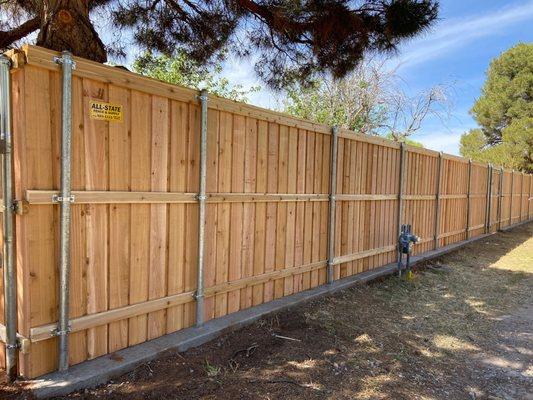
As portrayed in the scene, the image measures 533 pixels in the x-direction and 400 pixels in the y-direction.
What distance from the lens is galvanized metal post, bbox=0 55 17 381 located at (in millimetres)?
2318

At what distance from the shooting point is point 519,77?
932 inches

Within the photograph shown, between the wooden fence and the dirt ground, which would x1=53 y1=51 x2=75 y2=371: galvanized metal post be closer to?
the wooden fence

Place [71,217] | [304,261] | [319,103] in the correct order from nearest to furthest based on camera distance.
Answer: [71,217] < [304,261] < [319,103]

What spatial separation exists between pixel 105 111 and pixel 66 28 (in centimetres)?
92

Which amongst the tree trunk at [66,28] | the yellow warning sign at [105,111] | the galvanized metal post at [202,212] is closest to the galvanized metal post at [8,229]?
the yellow warning sign at [105,111]

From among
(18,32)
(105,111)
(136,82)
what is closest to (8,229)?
(105,111)

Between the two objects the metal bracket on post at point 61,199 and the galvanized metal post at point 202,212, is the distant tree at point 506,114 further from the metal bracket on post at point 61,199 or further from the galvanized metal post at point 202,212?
the metal bracket on post at point 61,199

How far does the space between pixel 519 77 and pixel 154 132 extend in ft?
87.6

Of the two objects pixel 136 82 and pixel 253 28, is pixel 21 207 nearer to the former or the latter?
pixel 136 82

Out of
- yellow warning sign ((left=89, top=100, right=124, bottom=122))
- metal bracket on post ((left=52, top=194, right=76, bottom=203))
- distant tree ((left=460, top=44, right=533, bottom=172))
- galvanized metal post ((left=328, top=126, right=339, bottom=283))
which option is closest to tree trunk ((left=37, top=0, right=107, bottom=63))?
yellow warning sign ((left=89, top=100, right=124, bottom=122))

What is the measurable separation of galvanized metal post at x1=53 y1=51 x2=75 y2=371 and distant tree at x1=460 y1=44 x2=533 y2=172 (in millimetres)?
24598

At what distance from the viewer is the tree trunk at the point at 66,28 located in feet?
9.98

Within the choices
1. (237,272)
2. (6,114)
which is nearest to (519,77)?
(237,272)

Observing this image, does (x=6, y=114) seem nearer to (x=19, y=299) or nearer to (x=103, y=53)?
(x=19, y=299)
